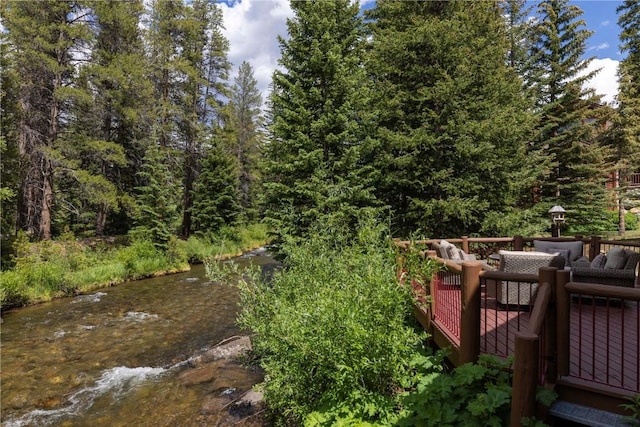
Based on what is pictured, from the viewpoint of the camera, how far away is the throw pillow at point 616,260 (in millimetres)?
5309

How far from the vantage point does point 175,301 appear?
11844mm

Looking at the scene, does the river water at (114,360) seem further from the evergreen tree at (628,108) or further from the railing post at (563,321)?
the evergreen tree at (628,108)

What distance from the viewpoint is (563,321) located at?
293 centimetres

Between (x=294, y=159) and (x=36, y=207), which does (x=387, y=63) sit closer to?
(x=294, y=159)

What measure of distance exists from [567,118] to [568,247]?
1240 centimetres

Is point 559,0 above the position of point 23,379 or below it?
above

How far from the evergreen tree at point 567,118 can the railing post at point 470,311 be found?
634 inches

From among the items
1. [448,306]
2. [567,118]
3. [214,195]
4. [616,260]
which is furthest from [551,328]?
[214,195]

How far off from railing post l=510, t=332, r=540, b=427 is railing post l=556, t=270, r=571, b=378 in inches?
23.6

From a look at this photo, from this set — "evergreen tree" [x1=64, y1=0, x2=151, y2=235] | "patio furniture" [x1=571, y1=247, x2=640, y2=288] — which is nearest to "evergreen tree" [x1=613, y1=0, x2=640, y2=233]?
"patio furniture" [x1=571, y1=247, x2=640, y2=288]

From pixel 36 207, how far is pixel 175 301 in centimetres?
878

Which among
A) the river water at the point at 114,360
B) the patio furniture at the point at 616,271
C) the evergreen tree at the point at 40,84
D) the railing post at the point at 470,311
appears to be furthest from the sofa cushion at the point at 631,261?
the evergreen tree at the point at 40,84

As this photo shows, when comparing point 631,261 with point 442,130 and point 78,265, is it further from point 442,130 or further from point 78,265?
point 78,265

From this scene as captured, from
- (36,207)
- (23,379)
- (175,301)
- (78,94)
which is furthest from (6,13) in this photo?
(23,379)
